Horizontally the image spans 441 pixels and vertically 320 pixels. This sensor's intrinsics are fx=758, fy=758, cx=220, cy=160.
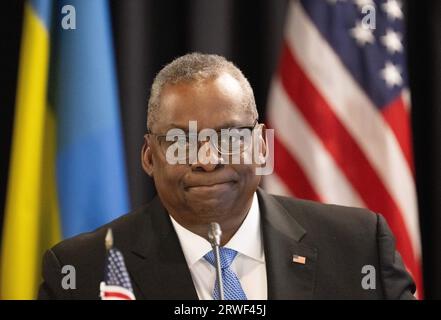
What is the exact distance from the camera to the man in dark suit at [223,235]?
1964mm

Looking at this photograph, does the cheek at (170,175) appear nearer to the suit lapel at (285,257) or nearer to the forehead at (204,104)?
the forehead at (204,104)

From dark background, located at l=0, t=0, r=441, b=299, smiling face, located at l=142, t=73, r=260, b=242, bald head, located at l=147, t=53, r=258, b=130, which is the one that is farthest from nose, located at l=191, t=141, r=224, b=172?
dark background, located at l=0, t=0, r=441, b=299

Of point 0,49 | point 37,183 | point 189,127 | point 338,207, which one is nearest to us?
point 189,127

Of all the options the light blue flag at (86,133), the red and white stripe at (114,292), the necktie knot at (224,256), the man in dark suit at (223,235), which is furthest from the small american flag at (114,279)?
the light blue flag at (86,133)

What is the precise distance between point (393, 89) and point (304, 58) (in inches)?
14.4

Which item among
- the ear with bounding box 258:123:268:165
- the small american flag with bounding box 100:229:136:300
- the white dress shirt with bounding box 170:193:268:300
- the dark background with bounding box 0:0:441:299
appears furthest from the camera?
the dark background with bounding box 0:0:441:299

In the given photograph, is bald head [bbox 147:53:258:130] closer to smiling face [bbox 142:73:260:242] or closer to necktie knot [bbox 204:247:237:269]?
smiling face [bbox 142:73:260:242]

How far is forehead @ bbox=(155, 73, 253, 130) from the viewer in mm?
1938

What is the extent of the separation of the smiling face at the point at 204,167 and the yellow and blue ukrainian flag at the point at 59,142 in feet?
2.73

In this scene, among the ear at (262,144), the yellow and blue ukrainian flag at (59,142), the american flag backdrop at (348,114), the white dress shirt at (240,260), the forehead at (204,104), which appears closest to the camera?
the forehead at (204,104)

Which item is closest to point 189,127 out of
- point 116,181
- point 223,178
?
point 223,178

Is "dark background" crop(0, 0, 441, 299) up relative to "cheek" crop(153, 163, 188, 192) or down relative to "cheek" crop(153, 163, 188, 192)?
up

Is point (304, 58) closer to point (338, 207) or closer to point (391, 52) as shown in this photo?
point (391, 52)
